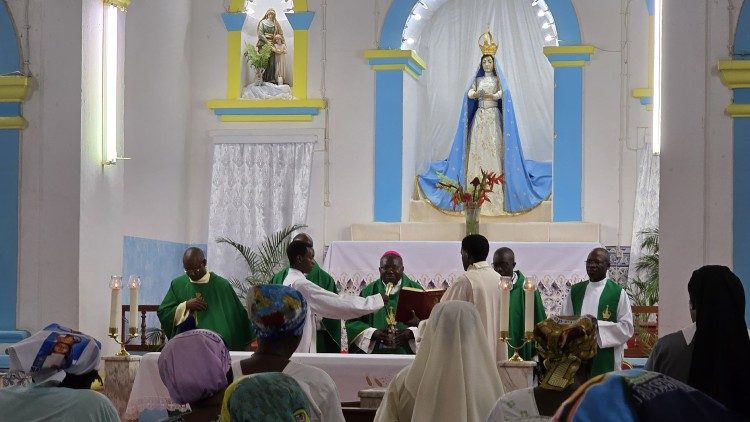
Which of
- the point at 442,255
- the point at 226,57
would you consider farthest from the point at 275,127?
the point at 442,255

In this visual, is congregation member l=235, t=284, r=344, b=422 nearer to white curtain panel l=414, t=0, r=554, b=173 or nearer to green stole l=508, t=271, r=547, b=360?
green stole l=508, t=271, r=547, b=360

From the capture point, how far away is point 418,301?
7934 mm

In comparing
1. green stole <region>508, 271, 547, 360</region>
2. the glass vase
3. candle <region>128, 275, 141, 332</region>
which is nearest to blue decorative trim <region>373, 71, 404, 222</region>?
the glass vase

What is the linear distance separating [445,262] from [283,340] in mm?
9414

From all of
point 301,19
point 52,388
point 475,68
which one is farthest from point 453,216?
point 52,388

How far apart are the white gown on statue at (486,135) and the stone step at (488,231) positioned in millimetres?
741

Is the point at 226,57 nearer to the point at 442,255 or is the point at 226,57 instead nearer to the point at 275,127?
the point at 275,127

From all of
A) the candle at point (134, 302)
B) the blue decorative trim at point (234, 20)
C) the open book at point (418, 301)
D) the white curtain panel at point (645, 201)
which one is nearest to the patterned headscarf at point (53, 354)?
the candle at point (134, 302)

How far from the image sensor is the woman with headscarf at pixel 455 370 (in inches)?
180

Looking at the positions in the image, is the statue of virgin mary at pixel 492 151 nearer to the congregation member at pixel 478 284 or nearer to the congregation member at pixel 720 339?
the congregation member at pixel 478 284

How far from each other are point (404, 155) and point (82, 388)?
36.4 feet

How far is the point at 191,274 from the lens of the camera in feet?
27.9

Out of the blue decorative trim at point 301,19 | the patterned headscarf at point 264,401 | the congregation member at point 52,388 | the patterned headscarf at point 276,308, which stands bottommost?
the congregation member at point 52,388

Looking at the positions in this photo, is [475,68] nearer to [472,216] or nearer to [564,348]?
[472,216]
